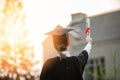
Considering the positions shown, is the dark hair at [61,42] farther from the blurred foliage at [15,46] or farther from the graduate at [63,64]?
the blurred foliage at [15,46]

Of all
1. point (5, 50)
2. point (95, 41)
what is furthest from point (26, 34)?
point (95, 41)

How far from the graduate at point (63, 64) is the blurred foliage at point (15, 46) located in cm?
50

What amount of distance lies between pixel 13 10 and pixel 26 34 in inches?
6.2

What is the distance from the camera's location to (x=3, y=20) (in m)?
2.19

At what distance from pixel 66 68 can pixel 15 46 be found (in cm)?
62

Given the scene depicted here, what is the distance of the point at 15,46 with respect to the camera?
2166mm

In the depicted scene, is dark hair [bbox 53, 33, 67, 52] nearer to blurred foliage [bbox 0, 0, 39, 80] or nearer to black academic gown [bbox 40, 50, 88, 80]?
black academic gown [bbox 40, 50, 88, 80]

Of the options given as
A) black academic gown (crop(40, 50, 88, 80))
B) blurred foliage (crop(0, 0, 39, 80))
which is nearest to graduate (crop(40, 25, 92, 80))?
black academic gown (crop(40, 50, 88, 80))

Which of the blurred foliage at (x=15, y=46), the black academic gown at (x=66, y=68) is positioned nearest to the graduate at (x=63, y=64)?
the black academic gown at (x=66, y=68)

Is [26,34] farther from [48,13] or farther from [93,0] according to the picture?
[93,0]

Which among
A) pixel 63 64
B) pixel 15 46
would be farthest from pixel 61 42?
pixel 15 46

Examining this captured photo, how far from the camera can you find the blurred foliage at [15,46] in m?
2.15

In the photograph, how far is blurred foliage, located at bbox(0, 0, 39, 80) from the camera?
215 cm

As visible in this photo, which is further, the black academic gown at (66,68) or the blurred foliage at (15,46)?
the blurred foliage at (15,46)
